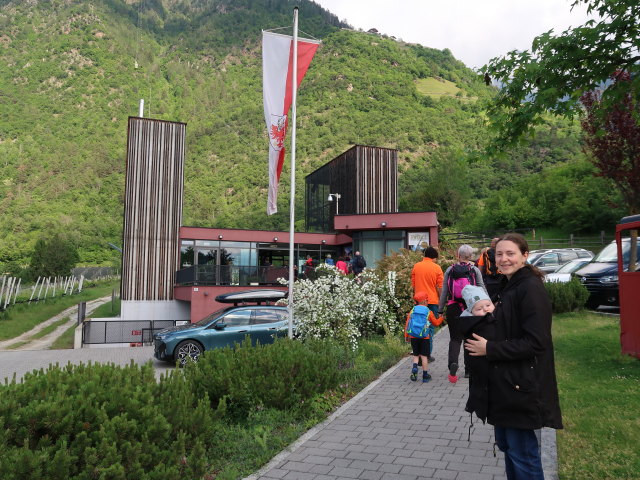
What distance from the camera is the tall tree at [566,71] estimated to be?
7520 mm

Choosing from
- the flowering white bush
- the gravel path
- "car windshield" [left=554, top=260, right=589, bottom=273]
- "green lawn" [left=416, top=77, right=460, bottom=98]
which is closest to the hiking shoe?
the flowering white bush

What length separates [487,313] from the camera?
3.14 meters

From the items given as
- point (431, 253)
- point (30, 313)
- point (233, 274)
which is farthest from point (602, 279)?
point (30, 313)

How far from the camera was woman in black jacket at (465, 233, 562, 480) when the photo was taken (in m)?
2.98

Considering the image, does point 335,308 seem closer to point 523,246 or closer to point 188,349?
point 188,349

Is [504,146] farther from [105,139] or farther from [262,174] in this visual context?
[105,139]

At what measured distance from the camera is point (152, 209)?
99.1 feet

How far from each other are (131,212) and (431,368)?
24.9 metres

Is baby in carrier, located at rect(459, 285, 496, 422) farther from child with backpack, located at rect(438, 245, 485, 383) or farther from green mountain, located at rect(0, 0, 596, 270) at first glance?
green mountain, located at rect(0, 0, 596, 270)

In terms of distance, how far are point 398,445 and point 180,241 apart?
26.4m

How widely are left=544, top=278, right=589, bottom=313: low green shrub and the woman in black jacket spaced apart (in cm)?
1252

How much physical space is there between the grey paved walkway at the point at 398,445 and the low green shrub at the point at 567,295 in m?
8.56

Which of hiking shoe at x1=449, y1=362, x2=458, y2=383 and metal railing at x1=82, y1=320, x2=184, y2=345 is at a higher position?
hiking shoe at x1=449, y1=362, x2=458, y2=383

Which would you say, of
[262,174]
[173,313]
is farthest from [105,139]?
[173,313]
